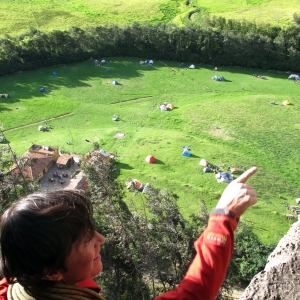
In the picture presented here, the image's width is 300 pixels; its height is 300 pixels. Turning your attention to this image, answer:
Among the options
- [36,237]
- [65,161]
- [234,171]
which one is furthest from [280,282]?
[65,161]

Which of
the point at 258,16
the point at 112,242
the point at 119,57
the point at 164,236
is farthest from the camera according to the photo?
the point at 258,16

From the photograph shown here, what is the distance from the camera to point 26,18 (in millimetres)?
65688

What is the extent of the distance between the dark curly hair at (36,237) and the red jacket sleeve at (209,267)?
0.81 metres

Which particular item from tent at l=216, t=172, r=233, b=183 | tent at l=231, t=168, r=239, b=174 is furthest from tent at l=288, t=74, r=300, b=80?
tent at l=216, t=172, r=233, b=183

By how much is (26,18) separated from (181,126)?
4164 cm

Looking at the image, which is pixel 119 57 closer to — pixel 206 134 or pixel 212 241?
pixel 206 134

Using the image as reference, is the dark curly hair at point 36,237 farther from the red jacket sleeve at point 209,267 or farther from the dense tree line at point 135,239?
the dense tree line at point 135,239

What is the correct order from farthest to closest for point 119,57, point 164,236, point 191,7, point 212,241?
point 191,7
point 119,57
point 164,236
point 212,241

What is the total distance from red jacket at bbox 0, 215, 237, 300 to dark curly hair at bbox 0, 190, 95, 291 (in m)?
0.39

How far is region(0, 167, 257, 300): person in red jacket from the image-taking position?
2.50 meters

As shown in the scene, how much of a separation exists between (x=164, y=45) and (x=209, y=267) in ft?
174

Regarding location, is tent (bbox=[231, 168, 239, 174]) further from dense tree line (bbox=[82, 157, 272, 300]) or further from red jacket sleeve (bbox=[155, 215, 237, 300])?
red jacket sleeve (bbox=[155, 215, 237, 300])

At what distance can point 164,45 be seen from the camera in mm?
53406

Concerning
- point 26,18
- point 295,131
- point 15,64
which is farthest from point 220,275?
point 26,18
